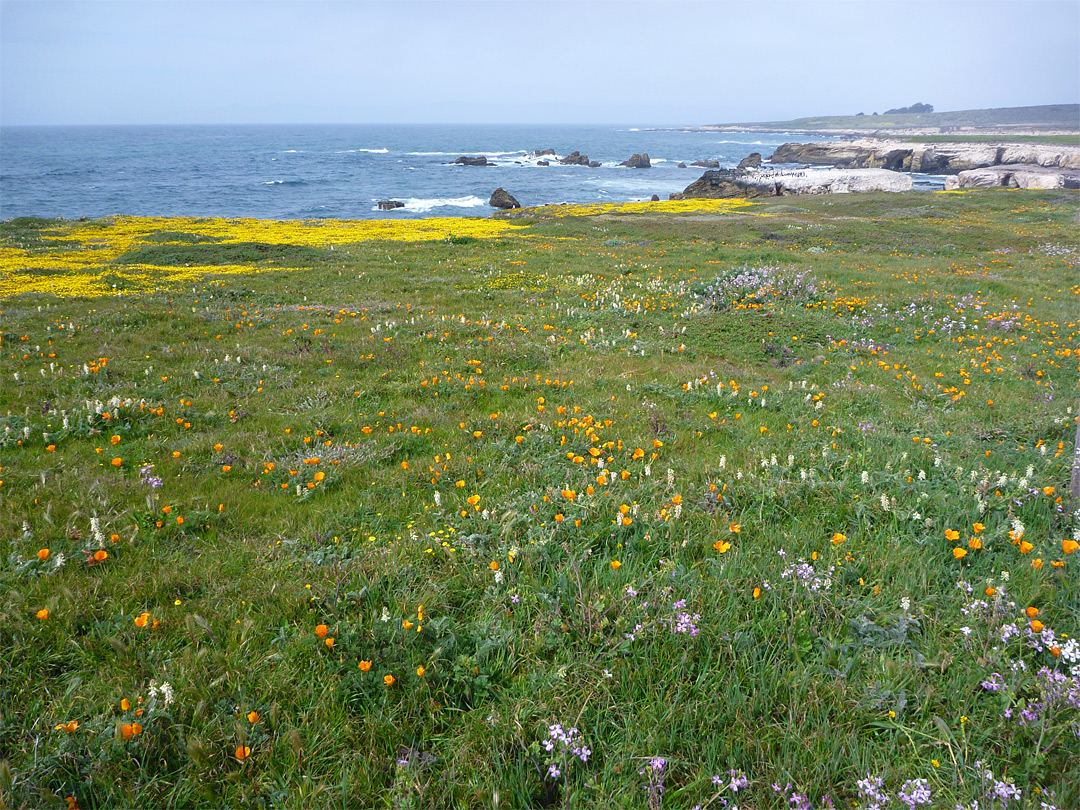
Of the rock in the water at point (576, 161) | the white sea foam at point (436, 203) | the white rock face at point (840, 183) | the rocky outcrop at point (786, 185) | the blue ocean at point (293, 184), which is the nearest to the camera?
the blue ocean at point (293, 184)

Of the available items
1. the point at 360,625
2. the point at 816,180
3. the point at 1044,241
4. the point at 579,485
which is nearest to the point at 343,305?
the point at 579,485

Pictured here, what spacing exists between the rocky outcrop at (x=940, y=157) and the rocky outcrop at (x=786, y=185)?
33444mm

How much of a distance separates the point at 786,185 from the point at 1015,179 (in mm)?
26405

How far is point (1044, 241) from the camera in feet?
83.1

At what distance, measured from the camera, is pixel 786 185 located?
65000mm

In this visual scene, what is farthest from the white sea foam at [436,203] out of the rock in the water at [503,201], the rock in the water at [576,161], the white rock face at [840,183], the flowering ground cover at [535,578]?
the rock in the water at [576,161]

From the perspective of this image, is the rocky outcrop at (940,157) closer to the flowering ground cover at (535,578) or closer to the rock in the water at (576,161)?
the rock in the water at (576,161)

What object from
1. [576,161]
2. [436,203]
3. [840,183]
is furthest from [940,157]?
[436,203]

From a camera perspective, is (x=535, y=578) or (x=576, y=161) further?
(x=576, y=161)

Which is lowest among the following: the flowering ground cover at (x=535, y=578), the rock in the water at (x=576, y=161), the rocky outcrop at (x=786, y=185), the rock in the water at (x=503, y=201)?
the flowering ground cover at (x=535, y=578)

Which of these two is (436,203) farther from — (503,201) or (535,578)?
(535,578)

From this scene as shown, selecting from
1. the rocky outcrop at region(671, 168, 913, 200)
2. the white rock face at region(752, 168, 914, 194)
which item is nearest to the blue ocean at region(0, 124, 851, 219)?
the rocky outcrop at region(671, 168, 913, 200)

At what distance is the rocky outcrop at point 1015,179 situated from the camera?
192ft

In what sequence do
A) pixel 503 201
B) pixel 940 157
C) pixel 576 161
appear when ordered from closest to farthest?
pixel 503 201, pixel 940 157, pixel 576 161
